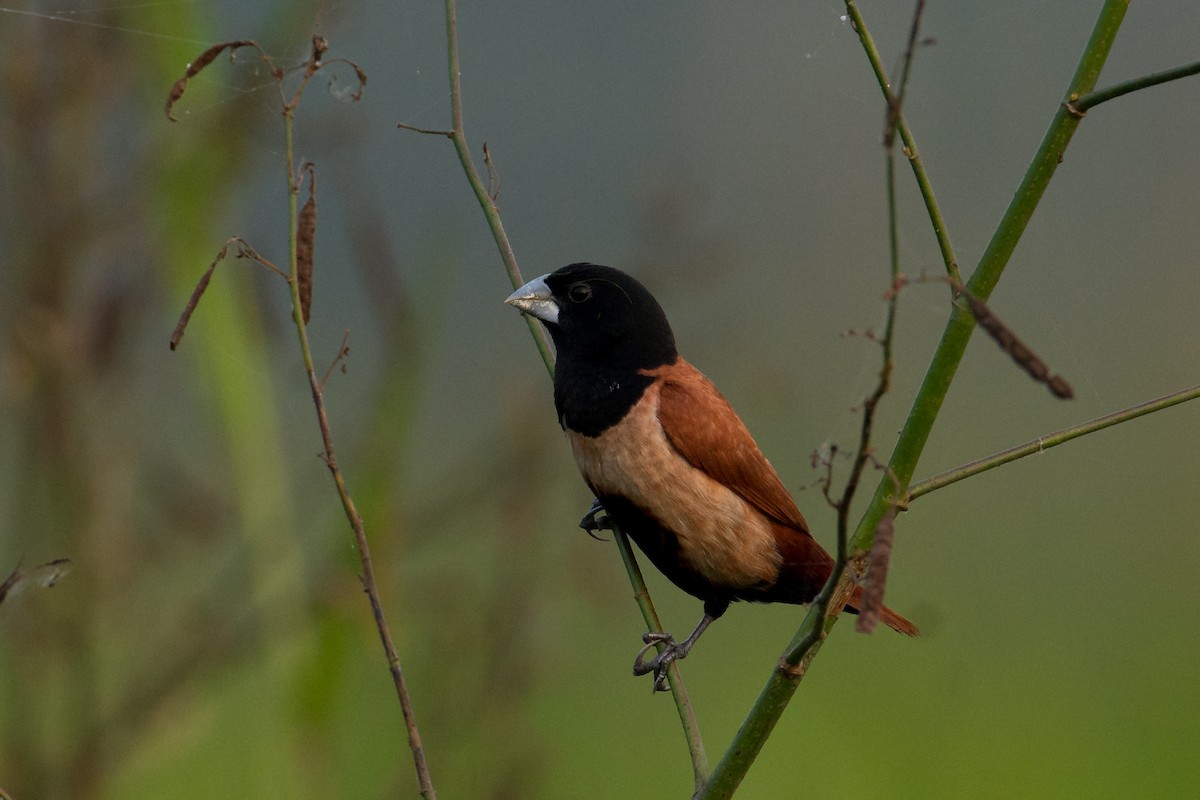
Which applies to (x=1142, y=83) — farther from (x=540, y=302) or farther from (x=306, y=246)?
(x=540, y=302)

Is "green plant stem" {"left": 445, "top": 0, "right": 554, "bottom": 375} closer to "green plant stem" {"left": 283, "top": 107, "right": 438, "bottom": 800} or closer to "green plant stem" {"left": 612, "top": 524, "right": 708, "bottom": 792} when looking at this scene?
"green plant stem" {"left": 283, "top": 107, "right": 438, "bottom": 800}

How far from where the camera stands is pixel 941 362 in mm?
1273

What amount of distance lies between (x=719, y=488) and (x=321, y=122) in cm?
93

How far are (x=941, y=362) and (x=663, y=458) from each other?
3.16 ft

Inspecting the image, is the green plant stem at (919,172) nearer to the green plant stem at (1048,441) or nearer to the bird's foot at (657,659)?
the green plant stem at (1048,441)

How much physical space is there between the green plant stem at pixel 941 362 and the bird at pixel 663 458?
796mm

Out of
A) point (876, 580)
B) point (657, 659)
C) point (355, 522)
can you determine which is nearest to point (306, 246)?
point (355, 522)

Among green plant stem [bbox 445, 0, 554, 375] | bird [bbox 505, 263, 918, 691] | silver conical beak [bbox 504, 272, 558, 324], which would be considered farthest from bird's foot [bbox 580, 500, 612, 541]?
green plant stem [bbox 445, 0, 554, 375]

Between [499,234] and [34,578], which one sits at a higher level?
[499,234]

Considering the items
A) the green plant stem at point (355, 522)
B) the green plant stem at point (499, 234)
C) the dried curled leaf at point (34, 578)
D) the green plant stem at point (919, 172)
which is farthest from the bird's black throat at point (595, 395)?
the dried curled leaf at point (34, 578)

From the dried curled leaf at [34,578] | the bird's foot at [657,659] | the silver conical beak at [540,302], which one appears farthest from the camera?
the silver conical beak at [540,302]

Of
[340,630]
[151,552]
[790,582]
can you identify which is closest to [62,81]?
[151,552]

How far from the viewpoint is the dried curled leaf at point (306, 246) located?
150 centimetres

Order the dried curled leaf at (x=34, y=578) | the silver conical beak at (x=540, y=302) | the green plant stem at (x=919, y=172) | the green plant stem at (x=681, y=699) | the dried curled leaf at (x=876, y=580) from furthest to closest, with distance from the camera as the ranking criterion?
the silver conical beak at (x=540, y=302) → the green plant stem at (x=681, y=699) → the green plant stem at (x=919, y=172) → the dried curled leaf at (x=34, y=578) → the dried curled leaf at (x=876, y=580)
